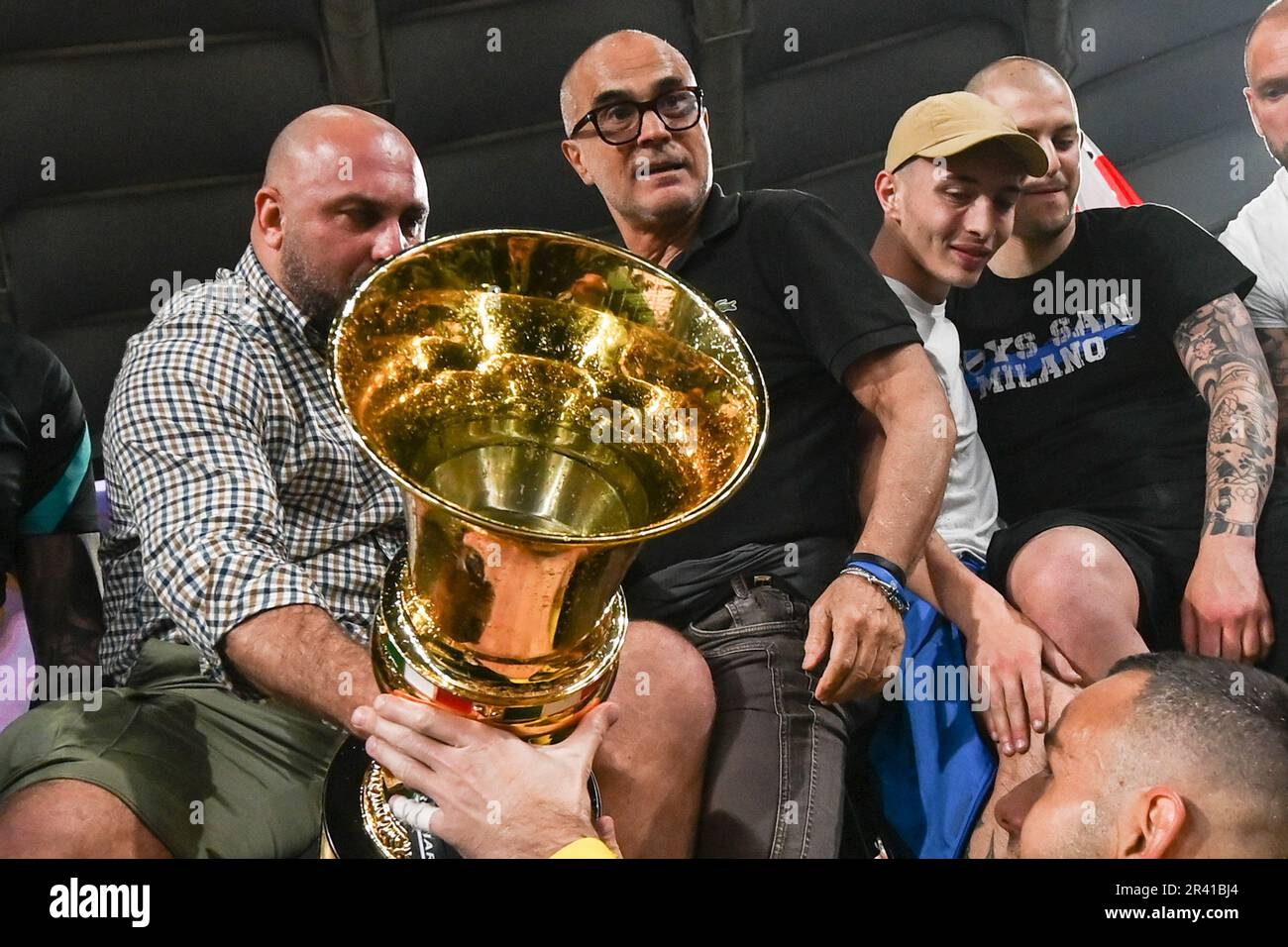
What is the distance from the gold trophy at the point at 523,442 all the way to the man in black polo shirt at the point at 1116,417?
639 mm

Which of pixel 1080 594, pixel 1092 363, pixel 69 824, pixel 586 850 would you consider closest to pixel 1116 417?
pixel 1092 363

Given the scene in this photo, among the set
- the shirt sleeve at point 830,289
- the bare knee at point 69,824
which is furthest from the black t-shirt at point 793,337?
the bare knee at point 69,824

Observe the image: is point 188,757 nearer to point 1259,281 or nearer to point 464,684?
point 464,684

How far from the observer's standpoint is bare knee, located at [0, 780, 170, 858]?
1.72m

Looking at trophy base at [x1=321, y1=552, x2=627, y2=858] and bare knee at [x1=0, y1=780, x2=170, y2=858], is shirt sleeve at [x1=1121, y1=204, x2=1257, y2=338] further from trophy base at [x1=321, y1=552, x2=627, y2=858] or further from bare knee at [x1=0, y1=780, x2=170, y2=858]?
bare knee at [x1=0, y1=780, x2=170, y2=858]

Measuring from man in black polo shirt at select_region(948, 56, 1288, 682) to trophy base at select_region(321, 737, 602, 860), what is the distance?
0.84 meters

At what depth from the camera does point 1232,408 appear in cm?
198

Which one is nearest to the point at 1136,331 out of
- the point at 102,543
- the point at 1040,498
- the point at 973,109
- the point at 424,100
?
the point at 1040,498

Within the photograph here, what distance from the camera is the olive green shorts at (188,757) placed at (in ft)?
5.83

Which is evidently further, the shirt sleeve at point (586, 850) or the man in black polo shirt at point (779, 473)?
the man in black polo shirt at point (779, 473)

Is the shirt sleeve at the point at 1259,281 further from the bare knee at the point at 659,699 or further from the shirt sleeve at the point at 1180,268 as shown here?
the bare knee at the point at 659,699

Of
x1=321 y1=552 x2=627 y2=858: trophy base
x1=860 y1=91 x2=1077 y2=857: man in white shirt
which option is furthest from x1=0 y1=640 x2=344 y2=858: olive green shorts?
x1=860 y1=91 x2=1077 y2=857: man in white shirt
